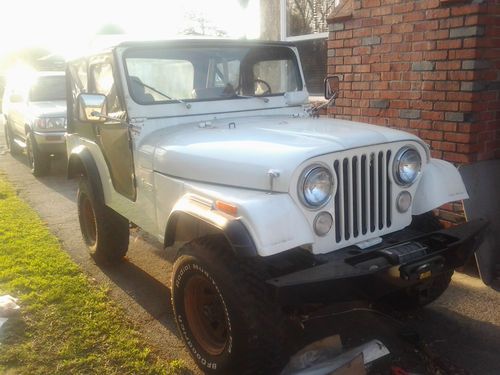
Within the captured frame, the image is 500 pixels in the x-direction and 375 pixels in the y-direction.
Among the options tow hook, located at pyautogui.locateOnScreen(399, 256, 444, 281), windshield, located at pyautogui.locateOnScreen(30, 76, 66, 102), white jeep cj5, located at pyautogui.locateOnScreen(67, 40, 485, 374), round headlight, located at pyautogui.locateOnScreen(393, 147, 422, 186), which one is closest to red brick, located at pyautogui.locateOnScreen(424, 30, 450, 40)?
white jeep cj5, located at pyautogui.locateOnScreen(67, 40, 485, 374)

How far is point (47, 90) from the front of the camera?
9938mm

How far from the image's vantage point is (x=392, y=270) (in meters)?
2.54

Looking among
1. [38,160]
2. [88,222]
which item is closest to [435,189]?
[88,222]

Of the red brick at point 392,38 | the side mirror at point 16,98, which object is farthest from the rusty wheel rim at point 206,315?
the side mirror at point 16,98

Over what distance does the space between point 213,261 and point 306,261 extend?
490 millimetres

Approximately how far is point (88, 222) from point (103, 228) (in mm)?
575

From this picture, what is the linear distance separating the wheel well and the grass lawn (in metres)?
0.79

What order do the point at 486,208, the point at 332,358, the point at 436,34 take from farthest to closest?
1. the point at 436,34
2. the point at 486,208
3. the point at 332,358

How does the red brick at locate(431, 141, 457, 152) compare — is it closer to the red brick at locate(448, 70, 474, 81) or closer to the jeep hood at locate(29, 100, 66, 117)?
the red brick at locate(448, 70, 474, 81)

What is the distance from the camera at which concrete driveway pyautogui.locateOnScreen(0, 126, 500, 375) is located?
10.3ft

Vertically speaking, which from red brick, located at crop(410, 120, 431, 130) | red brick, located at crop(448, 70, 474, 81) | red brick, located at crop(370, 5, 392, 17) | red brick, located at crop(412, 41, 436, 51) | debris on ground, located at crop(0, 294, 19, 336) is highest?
red brick, located at crop(370, 5, 392, 17)

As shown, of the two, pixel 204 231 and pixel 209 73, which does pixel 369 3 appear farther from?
pixel 204 231

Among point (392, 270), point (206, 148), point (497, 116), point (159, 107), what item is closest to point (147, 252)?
point (159, 107)

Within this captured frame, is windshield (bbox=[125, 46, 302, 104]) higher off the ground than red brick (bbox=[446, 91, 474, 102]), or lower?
higher
